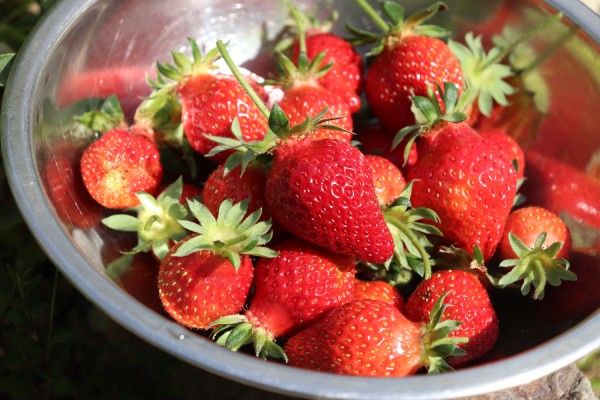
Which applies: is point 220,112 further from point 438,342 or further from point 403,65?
point 438,342

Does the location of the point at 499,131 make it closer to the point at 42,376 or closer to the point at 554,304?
the point at 554,304

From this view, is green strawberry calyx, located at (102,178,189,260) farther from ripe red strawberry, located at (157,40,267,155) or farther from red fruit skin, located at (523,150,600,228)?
red fruit skin, located at (523,150,600,228)

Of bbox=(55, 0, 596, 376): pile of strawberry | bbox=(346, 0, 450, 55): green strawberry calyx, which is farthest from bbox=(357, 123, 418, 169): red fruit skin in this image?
bbox=(346, 0, 450, 55): green strawberry calyx

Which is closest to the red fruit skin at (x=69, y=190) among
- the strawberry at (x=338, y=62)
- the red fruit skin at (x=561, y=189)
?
the strawberry at (x=338, y=62)

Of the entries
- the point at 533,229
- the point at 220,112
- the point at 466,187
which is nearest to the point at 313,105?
the point at 220,112

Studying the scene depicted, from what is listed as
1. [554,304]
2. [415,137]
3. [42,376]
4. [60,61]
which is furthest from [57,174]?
[554,304]

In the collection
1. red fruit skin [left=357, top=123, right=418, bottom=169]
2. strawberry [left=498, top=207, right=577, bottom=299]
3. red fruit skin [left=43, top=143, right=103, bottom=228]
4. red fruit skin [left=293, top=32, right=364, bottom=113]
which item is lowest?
red fruit skin [left=43, top=143, right=103, bottom=228]
